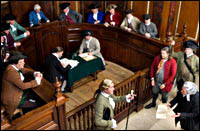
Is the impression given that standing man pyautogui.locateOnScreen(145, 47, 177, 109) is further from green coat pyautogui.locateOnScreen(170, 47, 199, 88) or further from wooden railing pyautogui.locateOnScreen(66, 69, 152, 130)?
green coat pyautogui.locateOnScreen(170, 47, 199, 88)

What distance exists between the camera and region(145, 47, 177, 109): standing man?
4543 mm

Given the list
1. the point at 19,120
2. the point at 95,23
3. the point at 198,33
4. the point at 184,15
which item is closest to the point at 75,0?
the point at 95,23

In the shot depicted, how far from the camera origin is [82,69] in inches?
216

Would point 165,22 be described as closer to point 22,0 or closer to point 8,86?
point 22,0

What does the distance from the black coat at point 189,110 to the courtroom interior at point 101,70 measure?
0.05 ft

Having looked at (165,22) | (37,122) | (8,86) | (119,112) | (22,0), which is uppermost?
(22,0)

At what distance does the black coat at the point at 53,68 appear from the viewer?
4.79m

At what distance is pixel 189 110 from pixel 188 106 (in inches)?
3.1

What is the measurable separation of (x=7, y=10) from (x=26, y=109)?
171 inches

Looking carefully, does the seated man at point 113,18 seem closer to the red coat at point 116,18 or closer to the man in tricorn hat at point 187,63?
the red coat at point 116,18

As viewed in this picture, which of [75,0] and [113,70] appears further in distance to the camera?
[75,0]

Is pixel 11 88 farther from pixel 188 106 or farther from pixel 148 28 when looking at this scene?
pixel 148 28

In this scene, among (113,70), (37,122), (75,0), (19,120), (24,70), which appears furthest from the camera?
(75,0)

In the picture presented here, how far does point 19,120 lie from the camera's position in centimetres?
303
